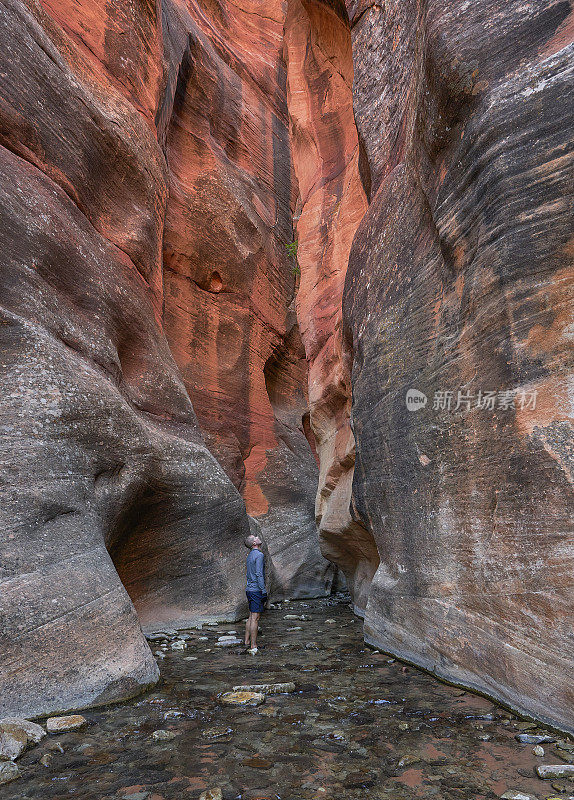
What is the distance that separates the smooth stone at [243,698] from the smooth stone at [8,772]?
1.70 metres

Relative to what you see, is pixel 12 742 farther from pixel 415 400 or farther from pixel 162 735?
pixel 415 400

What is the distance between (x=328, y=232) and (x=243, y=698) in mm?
10144

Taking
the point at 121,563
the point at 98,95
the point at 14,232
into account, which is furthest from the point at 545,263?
the point at 98,95

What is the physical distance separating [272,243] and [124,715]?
1436cm

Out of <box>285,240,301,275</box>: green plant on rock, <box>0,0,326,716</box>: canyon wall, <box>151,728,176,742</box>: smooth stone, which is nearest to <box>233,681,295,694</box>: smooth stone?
<box>0,0,326,716</box>: canyon wall

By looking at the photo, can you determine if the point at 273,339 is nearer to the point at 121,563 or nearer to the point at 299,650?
the point at 121,563

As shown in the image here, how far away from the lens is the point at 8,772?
3.06 m

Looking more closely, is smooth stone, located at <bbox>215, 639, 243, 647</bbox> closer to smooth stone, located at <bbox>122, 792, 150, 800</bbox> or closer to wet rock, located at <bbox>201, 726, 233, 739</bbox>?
wet rock, located at <bbox>201, 726, 233, 739</bbox>

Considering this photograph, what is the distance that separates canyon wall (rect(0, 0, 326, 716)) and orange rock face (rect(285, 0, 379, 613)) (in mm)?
1948

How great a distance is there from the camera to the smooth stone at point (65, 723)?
152 inches

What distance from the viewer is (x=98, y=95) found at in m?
9.06

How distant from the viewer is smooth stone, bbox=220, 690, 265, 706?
4.38 m

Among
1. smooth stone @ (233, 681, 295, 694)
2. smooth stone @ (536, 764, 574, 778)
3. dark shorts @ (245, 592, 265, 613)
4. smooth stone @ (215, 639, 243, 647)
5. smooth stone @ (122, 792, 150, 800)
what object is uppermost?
dark shorts @ (245, 592, 265, 613)

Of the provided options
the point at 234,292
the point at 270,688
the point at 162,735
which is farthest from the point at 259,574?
the point at 234,292
